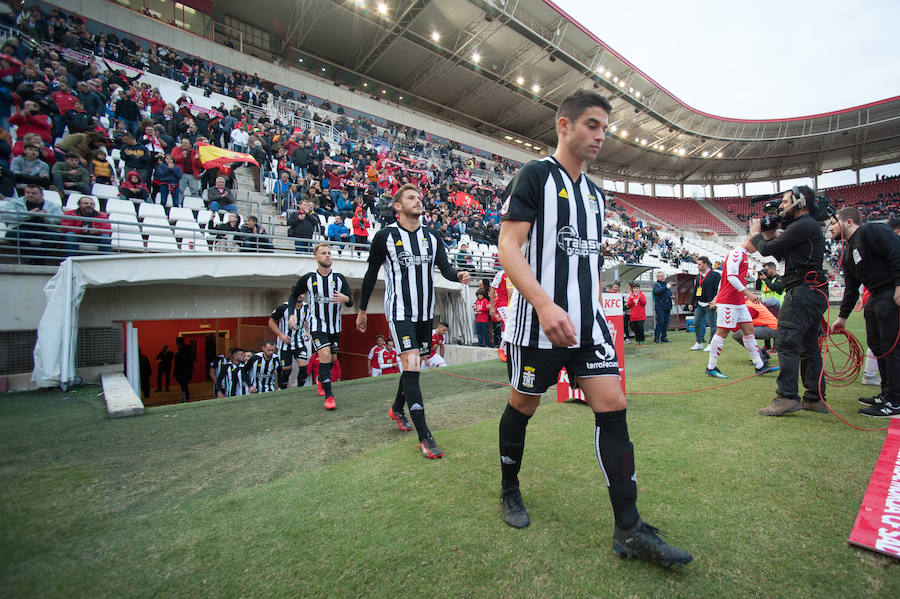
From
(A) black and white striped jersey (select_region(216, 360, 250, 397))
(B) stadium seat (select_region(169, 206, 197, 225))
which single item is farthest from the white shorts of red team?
(B) stadium seat (select_region(169, 206, 197, 225))

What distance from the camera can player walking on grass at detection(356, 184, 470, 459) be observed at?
324cm

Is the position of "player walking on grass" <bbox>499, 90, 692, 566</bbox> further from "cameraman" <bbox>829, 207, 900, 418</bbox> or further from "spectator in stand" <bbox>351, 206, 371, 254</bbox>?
"spectator in stand" <bbox>351, 206, 371, 254</bbox>

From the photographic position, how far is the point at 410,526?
1838 millimetres

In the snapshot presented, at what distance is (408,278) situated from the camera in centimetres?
338

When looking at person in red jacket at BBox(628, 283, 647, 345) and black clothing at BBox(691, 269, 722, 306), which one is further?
person in red jacket at BBox(628, 283, 647, 345)

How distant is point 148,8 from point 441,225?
19346mm

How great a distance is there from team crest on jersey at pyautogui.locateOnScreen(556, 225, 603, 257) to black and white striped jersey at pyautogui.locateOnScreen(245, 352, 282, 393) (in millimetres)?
7241

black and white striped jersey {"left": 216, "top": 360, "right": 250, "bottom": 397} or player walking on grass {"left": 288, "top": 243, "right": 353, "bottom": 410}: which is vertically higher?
player walking on grass {"left": 288, "top": 243, "right": 353, "bottom": 410}

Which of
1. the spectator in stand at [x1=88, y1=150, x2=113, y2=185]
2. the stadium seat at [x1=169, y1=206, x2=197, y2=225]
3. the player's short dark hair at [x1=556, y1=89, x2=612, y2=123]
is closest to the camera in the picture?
the player's short dark hair at [x1=556, y1=89, x2=612, y2=123]

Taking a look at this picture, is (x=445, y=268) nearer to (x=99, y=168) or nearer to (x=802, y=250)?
(x=802, y=250)

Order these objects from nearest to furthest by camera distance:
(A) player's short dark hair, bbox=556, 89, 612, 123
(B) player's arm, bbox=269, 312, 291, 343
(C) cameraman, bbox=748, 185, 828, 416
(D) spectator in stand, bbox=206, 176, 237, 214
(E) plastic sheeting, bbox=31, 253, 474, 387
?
1. (A) player's short dark hair, bbox=556, 89, 612, 123
2. (C) cameraman, bbox=748, 185, 828, 416
3. (E) plastic sheeting, bbox=31, 253, 474, 387
4. (B) player's arm, bbox=269, 312, 291, 343
5. (D) spectator in stand, bbox=206, 176, 237, 214

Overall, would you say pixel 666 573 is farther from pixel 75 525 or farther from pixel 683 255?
pixel 683 255

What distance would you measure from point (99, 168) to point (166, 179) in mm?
1197

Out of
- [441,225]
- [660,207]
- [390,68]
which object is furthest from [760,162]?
[441,225]
